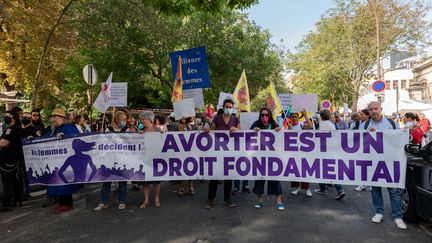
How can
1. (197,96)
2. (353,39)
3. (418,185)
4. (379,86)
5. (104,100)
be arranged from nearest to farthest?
(418,185)
(197,96)
(104,100)
(379,86)
(353,39)

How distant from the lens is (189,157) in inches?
249

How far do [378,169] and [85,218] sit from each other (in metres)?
4.72

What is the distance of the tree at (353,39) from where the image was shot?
25438 mm

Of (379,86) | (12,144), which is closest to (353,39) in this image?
(379,86)

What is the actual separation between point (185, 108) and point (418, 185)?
160 inches

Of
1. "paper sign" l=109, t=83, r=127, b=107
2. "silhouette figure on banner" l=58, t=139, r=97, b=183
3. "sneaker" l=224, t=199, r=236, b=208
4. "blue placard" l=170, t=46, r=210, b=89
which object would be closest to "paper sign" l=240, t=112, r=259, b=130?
"blue placard" l=170, t=46, r=210, b=89

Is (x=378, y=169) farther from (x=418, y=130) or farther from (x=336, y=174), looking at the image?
(x=418, y=130)

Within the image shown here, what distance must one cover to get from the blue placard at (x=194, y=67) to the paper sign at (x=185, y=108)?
1640mm

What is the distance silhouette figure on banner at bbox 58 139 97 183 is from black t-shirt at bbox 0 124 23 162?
1.04m

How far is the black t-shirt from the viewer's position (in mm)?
6387

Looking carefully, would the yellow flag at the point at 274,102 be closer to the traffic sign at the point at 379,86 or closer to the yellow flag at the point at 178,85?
the yellow flag at the point at 178,85

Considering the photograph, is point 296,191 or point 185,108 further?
point 296,191

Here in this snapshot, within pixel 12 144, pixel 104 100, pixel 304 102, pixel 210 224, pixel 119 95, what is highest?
pixel 119 95

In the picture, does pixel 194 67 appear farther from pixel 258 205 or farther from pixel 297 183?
pixel 258 205
